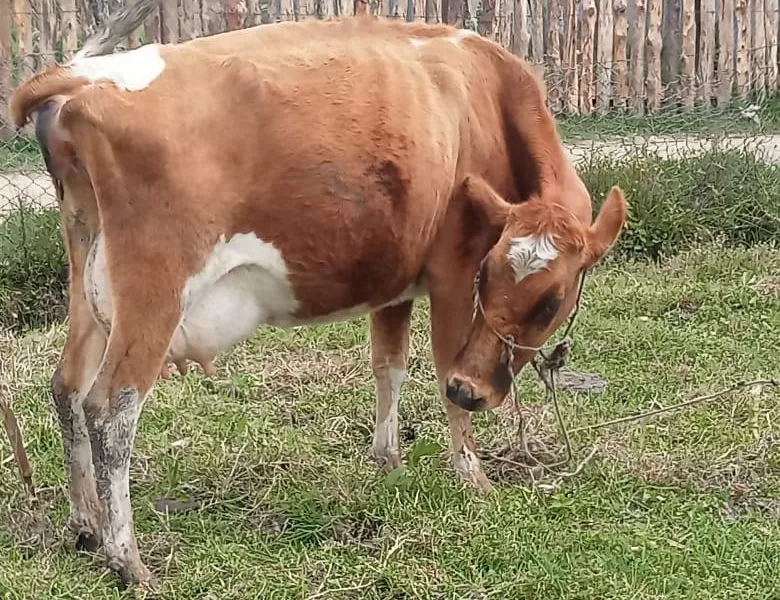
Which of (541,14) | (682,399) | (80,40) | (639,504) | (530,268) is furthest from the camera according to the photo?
(541,14)

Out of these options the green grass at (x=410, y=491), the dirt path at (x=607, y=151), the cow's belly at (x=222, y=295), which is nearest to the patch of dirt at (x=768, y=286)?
the green grass at (x=410, y=491)

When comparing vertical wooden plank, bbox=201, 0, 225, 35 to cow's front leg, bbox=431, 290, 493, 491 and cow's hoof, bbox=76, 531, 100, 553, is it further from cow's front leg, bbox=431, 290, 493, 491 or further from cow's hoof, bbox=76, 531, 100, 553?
cow's hoof, bbox=76, 531, 100, 553

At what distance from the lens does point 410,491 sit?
183 inches

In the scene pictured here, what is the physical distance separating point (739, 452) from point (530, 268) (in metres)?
1.43

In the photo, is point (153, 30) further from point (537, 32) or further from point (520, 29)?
point (537, 32)

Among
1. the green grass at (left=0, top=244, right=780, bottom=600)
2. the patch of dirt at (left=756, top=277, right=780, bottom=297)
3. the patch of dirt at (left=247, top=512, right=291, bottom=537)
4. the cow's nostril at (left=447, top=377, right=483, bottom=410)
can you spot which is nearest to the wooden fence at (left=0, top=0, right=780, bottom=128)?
the patch of dirt at (left=756, top=277, right=780, bottom=297)

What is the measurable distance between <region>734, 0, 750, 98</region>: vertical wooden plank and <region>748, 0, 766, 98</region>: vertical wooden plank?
0.05m

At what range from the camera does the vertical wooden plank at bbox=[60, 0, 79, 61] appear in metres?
9.12

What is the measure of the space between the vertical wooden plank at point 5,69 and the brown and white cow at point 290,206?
4.64 meters

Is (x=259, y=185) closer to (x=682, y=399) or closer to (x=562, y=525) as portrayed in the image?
(x=562, y=525)

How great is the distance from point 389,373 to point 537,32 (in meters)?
6.33

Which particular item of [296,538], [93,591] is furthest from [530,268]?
[93,591]

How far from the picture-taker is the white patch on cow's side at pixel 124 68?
383cm

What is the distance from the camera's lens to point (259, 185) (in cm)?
398
